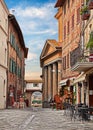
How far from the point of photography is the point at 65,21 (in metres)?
45.3

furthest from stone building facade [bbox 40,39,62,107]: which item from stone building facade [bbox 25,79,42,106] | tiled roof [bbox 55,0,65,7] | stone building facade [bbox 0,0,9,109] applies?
stone building facade [bbox 25,79,42,106]

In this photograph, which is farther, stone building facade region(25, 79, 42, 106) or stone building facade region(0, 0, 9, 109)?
stone building facade region(25, 79, 42, 106)

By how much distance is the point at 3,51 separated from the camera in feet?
133

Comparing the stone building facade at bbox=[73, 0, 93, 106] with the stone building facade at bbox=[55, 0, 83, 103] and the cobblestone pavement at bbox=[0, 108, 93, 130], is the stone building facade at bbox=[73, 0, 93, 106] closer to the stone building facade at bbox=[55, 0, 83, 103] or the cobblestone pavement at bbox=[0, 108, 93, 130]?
the stone building facade at bbox=[55, 0, 83, 103]

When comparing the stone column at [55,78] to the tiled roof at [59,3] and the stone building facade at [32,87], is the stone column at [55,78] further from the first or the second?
the stone building facade at [32,87]

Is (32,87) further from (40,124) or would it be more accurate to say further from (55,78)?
(40,124)

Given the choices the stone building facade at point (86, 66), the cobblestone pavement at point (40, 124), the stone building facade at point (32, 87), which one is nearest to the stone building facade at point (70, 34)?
the stone building facade at point (86, 66)

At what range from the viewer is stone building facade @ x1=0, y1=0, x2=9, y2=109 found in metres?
39.0

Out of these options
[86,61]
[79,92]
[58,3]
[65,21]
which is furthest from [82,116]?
[58,3]

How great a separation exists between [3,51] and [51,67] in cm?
2293

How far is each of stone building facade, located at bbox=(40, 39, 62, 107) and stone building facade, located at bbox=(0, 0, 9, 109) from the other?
11807 millimetres

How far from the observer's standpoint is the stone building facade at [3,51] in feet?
128

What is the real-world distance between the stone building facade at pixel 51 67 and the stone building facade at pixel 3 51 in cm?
1181

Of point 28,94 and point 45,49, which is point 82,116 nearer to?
point 45,49
